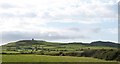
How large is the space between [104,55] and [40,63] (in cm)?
3696

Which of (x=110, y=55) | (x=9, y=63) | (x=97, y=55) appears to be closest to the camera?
(x=9, y=63)

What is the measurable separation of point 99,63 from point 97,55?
37.8 m

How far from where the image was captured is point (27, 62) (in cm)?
6681

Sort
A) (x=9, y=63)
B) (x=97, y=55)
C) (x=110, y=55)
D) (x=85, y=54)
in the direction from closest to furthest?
(x=9, y=63)
(x=110, y=55)
(x=97, y=55)
(x=85, y=54)

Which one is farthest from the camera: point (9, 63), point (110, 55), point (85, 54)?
point (85, 54)

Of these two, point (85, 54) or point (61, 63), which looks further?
point (85, 54)

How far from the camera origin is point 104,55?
9788 centimetres

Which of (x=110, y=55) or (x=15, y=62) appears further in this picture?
(x=110, y=55)

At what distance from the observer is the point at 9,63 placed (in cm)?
6538

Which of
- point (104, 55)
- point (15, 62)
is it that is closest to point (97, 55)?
point (104, 55)

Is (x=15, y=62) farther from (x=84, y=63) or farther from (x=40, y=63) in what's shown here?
(x=84, y=63)

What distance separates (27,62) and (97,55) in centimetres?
4283

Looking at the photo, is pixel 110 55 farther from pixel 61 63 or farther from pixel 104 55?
pixel 61 63

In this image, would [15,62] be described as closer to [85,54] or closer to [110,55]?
[110,55]
